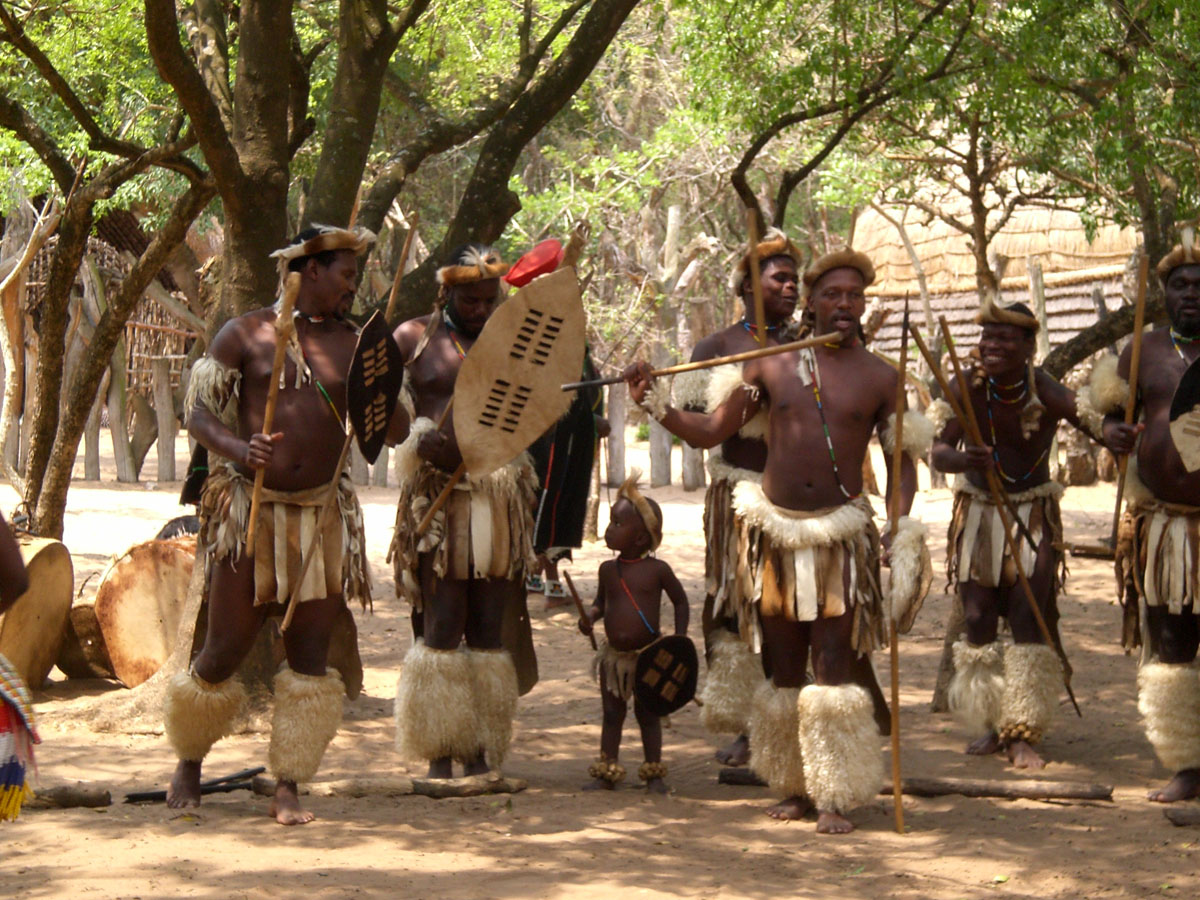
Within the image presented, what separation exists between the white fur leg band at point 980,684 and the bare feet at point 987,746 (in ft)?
0.11

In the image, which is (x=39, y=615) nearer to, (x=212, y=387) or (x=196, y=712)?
(x=196, y=712)

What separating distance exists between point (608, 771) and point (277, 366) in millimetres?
1962

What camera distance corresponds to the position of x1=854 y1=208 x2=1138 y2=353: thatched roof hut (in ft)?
63.4

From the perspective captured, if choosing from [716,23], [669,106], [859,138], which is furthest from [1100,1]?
[669,106]

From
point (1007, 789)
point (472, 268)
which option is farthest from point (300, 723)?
point (1007, 789)

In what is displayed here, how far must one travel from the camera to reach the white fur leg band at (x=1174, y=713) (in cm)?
516

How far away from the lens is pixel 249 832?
14.9 feet

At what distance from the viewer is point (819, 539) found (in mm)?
4805

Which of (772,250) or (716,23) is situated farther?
(716,23)

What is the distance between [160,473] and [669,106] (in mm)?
9097

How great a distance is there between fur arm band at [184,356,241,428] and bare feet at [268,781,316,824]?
1277 millimetres

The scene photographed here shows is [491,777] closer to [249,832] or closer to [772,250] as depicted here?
[249,832]

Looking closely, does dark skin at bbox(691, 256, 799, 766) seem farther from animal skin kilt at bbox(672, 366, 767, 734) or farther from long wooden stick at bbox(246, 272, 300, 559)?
long wooden stick at bbox(246, 272, 300, 559)

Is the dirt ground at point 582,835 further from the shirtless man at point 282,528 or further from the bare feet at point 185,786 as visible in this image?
the shirtless man at point 282,528
